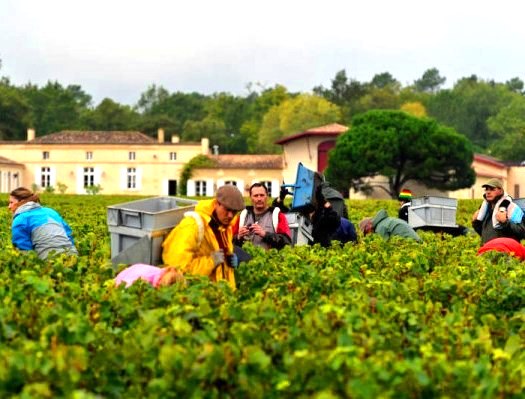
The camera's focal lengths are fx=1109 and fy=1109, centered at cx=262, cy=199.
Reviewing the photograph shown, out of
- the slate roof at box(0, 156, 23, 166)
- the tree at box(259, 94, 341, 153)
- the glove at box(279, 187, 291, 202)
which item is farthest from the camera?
the tree at box(259, 94, 341, 153)

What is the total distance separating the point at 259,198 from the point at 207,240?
3257mm

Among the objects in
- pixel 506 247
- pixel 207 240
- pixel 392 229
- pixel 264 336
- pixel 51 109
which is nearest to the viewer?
pixel 264 336

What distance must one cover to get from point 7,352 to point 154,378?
75 centimetres

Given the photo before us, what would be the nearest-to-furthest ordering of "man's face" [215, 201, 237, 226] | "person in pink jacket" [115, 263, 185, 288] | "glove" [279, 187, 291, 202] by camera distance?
"person in pink jacket" [115, 263, 185, 288], "man's face" [215, 201, 237, 226], "glove" [279, 187, 291, 202]

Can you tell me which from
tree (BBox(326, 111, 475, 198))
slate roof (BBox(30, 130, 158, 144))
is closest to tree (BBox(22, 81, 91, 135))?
slate roof (BBox(30, 130, 158, 144))

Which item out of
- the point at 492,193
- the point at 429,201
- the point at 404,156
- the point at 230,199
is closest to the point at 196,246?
the point at 230,199

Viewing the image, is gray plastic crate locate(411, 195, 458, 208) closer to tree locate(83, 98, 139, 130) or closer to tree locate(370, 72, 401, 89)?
tree locate(83, 98, 139, 130)

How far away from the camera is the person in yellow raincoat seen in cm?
903

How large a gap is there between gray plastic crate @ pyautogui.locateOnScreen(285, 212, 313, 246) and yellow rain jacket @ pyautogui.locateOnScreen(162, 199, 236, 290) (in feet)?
16.2

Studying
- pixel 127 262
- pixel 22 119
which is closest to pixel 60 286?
pixel 127 262

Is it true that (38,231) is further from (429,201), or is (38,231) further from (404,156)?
(404,156)

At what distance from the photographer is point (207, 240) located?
9.16 m

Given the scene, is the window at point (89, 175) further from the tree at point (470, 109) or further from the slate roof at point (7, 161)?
the tree at point (470, 109)

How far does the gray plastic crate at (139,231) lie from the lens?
926 cm
